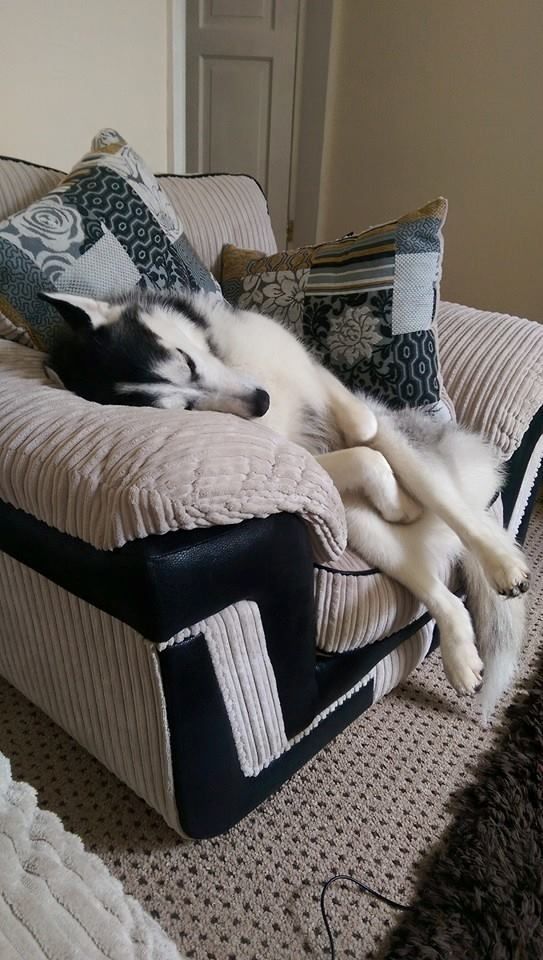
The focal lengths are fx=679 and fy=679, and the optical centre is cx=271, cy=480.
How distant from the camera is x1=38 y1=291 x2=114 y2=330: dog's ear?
1.20m

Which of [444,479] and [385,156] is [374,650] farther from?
[385,156]

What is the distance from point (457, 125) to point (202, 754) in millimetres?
2813

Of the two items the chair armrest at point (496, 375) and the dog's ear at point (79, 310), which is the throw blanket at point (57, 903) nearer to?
the dog's ear at point (79, 310)

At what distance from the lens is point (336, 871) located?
4.08ft

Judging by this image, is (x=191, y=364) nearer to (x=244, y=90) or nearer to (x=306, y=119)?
(x=306, y=119)

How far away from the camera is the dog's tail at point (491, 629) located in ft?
4.48

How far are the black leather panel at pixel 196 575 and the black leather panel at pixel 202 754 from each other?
65 millimetres

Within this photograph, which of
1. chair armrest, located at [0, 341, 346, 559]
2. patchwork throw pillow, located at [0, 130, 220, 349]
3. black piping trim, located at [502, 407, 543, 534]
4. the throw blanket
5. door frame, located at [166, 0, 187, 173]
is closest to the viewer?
the throw blanket

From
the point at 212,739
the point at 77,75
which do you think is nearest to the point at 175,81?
the point at 77,75

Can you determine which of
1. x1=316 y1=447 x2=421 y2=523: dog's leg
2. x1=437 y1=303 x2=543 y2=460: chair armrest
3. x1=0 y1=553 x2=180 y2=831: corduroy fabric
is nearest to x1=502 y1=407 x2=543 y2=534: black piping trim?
x1=437 y1=303 x2=543 y2=460: chair armrest

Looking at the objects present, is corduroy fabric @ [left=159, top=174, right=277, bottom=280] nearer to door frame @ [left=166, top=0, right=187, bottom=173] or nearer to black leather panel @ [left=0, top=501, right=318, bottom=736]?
door frame @ [left=166, top=0, right=187, bottom=173]

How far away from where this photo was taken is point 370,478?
1.31 metres

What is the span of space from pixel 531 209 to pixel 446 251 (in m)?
0.41

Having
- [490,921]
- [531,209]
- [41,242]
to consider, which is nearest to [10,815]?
[490,921]
